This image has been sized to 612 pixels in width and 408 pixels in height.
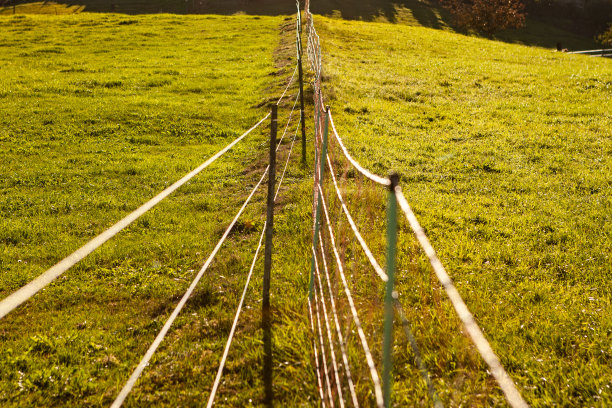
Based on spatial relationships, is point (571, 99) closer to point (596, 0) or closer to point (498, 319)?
point (498, 319)

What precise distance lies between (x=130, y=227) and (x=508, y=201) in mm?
6573

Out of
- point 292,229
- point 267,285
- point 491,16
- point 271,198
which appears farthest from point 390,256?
point 491,16


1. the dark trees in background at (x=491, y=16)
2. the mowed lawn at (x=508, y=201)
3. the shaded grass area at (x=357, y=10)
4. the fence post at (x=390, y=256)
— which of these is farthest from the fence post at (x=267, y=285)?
the shaded grass area at (x=357, y=10)

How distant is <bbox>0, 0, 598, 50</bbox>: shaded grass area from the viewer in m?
63.7

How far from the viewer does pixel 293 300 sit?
201 inches

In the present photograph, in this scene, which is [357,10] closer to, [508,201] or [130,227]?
[508,201]

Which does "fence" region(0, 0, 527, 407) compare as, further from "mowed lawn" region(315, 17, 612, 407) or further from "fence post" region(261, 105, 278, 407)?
"mowed lawn" region(315, 17, 612, 407)

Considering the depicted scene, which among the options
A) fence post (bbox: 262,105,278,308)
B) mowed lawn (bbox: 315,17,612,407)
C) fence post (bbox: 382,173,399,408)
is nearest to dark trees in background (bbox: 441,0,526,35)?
mowed lawn (bbox: 315,17,612,407)

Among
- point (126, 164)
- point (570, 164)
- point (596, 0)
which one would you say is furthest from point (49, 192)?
point (596, 0)

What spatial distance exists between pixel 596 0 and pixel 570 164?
312 feet

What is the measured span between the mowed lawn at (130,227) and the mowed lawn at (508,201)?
6.23 feet

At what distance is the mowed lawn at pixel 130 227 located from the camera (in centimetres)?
434

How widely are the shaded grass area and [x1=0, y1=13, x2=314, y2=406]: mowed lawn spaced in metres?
49.7

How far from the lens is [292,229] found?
6992 millimetres
